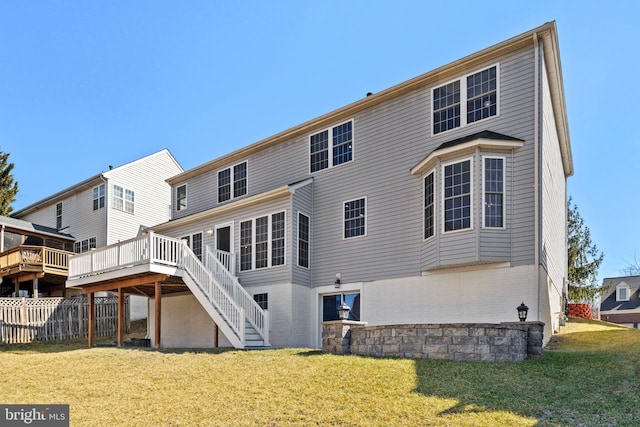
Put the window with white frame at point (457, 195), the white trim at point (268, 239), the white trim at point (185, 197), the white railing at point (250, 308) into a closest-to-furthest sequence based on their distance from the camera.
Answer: the window with white frame at point (457, 195), the white railing at point (250, 308), the white trim at point (268, 239), the white trim at point (185, 197)

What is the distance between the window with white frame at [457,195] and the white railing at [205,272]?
6075 millimetres

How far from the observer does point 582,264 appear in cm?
2775

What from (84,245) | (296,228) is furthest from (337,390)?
(84,245)

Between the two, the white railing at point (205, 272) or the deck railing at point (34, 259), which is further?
the deck railing at point (34, 259)

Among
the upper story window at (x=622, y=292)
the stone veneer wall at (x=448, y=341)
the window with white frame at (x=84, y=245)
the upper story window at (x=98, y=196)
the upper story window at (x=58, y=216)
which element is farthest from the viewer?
the upper story window at (x=622, y=292)

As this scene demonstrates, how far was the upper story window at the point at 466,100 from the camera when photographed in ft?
42.1

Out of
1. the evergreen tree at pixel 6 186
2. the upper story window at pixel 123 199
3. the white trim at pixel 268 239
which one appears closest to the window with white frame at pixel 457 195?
the white trim at pixel 268 239

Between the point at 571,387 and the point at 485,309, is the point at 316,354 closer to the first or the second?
the point at 485,309

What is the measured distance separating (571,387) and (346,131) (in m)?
10.2

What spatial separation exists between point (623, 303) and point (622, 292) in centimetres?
99

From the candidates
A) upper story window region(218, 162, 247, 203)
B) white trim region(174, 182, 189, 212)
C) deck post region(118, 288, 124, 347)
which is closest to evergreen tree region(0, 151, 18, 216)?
white trim region(174, 182, 189, 212)

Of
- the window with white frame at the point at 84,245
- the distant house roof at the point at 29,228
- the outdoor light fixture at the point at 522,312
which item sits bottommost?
the outdoor light fixture at the point at 522,312

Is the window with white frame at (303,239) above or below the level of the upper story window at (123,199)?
below

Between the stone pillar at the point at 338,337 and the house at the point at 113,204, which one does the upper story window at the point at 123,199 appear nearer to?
the house at the point at 113,204
